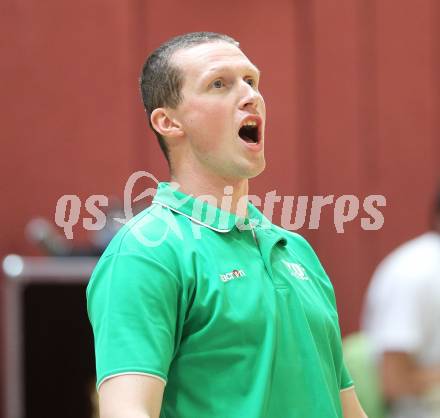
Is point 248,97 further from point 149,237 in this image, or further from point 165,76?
point 149,237

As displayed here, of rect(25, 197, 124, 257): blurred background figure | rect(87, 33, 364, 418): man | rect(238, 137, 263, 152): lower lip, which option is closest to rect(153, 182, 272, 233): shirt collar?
rect(87, 33, 364, 418): man

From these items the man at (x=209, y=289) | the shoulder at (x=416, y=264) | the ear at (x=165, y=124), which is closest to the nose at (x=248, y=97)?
the man at (x=209, y=289)

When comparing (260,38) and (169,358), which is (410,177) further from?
(169,358)

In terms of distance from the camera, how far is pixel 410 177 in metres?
4.71

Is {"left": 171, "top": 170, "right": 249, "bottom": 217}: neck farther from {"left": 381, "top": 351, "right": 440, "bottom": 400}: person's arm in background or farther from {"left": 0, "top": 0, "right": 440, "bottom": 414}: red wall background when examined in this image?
{"left": 0, "top": 0, "right": 440, "bottom": 414}: red wall background

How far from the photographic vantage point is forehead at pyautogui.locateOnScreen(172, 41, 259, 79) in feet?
5.45

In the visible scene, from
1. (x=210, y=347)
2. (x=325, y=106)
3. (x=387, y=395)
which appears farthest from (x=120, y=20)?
(x=210, y=347)

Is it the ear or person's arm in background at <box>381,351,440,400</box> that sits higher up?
the ear

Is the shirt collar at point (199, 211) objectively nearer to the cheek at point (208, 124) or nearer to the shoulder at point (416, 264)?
the cheek at point (208, 124)

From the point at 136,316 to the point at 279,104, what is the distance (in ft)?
10.4

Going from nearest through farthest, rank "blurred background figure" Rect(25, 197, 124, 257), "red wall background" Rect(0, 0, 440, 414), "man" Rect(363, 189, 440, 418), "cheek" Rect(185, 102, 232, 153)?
"cheek" Rect(185, 102, 232, 153), "man" Rect(363, 189, 440, 418), "blurred background figure" Rect(25, 197, 124, 257), "red wall background" Rect(0, 0, 440, 414)

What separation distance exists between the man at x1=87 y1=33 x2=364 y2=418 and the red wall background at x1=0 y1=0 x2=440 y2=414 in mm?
2400

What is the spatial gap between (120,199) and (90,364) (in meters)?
0.75

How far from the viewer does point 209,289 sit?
1.54m
